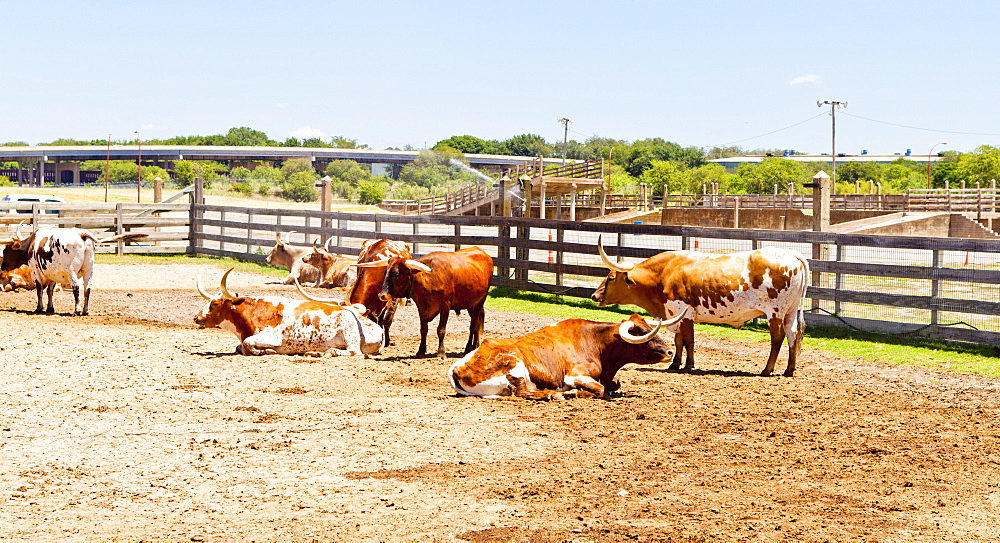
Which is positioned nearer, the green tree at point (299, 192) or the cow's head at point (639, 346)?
the cow's head at point (639, 346)

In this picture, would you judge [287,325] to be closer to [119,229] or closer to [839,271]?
[839,271]

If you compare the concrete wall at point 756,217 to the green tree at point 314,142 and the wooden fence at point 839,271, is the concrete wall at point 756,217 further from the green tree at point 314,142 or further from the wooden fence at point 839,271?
the green tree at point 314,142

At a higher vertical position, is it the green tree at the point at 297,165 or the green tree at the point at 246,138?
the green tree at the point at 246,138

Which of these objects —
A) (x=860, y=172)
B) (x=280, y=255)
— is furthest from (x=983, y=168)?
(x=280, y=255)

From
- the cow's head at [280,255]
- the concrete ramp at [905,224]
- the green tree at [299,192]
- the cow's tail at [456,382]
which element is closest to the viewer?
Result: the cow's tail at [456,382]

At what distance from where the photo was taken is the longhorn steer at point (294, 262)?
63.0ft

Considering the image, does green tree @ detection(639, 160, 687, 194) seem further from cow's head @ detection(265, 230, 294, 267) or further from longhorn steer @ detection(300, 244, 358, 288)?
longhorn steer @ detection(300, 244, 358, 288)

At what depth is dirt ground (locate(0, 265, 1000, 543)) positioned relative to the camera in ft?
17.6

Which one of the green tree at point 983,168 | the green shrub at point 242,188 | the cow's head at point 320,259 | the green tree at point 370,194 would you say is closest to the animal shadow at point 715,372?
the cow's head at point 320,259

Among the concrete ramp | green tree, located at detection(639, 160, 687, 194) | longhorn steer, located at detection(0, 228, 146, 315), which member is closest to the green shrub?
green tree, located at detection(639, 160, 687, 194)

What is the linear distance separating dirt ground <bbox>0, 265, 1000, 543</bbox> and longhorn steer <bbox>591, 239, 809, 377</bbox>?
45 centimetres

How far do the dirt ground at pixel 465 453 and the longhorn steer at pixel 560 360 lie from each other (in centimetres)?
21

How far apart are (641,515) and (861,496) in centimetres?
139

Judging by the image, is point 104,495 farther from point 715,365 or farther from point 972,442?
point 715,365
